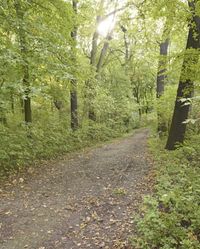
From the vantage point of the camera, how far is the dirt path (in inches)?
166

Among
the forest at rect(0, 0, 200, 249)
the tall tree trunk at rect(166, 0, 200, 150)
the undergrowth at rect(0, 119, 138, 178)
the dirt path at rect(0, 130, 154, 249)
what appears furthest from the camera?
the undergrowth at rect(0, 119, 138, 178)

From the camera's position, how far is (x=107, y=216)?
16.1 ft

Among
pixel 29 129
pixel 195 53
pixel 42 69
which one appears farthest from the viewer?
pixel 29 129

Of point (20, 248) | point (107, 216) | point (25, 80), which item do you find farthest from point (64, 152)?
point (20, 248)

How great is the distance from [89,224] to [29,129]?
19.0 ft

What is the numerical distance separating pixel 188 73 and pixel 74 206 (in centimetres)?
499

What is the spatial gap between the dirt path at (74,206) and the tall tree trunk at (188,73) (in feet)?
4.74

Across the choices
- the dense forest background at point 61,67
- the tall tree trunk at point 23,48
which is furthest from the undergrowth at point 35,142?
the tall tree trunk at point 23,48

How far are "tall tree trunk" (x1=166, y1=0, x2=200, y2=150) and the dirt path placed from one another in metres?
1.45

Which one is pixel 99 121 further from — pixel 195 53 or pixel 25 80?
pixel 195 53

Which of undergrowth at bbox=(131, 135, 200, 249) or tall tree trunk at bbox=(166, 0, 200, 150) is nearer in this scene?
undergrowth at bbox=(131, 135, 200, 249)

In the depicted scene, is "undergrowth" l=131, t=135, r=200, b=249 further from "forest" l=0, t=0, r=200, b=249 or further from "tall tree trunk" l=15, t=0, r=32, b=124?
"tall tree trunk" l=15, t=0, r=32, b=124

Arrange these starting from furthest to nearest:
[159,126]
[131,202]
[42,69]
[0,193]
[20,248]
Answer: [159,126] → [42,69] → [0,193] → [131,202] → [20,248]

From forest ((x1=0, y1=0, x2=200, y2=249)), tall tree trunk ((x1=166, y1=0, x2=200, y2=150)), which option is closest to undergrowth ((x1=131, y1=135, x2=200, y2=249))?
forest ((x1=0, y1=0, x2=200, y2=249))
